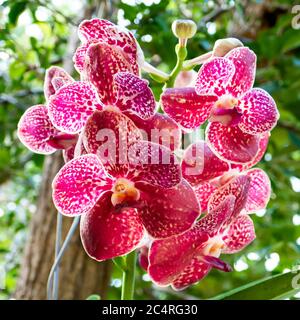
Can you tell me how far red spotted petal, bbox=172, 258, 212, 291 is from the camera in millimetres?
582

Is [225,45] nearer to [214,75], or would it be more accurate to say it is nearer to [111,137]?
[214,75]

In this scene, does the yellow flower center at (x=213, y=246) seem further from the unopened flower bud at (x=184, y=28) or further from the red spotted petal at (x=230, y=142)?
the unopened flower bud at (x=184, y=28)

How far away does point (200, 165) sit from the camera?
1.92 feet

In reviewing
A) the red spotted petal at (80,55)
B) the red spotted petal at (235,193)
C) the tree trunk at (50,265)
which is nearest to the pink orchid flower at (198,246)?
the red spotted petal at (235,193)

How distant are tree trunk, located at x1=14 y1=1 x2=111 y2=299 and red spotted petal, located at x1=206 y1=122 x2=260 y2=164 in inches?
27.5

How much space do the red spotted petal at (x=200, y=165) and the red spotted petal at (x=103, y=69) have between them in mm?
108

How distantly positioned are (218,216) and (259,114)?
0.12 meters

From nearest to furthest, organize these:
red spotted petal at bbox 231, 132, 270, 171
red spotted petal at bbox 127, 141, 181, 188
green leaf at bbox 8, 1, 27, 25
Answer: red spotted petal at bbox 127, 141, 181, 188 → red spotted petal at bbox 231, 132, 270, 171 → green leaf at bbox 8, 1, 27, 25

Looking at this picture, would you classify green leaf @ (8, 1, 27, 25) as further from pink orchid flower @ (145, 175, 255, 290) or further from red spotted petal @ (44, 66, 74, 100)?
pink orchid flower @ (145, 175, 255, 290)

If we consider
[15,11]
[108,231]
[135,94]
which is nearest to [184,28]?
[135,94]

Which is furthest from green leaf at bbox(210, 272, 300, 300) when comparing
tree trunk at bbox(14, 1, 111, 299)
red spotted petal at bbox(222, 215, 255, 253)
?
tree trunk at bbox(14, 1, 111, 299)

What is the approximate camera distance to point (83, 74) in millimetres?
587

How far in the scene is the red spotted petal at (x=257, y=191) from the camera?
649 mm
